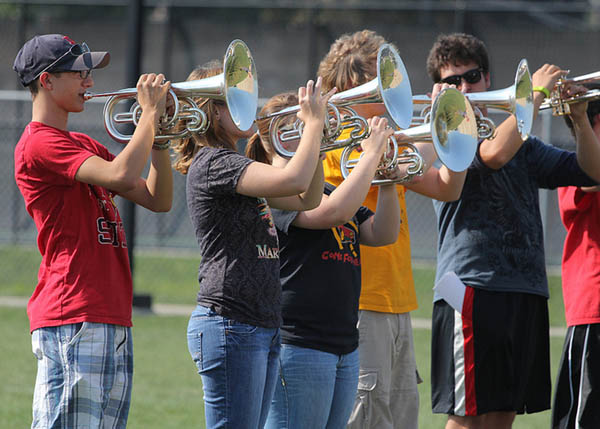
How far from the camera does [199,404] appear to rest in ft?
18.3

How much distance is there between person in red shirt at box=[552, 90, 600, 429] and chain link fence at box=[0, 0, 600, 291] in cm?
721

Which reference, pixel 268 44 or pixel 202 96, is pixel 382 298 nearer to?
pixel 202 96

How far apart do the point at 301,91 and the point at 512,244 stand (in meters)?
1.30

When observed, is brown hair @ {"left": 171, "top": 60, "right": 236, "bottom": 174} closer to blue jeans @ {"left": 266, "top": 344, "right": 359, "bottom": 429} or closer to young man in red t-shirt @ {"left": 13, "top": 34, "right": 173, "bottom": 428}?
young man in red t-shirt @ {"left": 13, "top": 34, "right": 173, "bottom": 428}

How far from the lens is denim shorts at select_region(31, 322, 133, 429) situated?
2.86 m

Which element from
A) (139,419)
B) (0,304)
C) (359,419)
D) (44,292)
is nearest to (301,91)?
(44,292)

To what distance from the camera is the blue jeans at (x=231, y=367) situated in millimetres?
2902

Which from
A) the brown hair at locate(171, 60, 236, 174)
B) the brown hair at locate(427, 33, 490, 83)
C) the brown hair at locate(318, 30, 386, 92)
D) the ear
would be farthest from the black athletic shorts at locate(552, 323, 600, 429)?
the ear

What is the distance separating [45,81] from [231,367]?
120 cm

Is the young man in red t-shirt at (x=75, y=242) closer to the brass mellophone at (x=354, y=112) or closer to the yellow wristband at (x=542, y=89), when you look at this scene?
the brass mellophone at (x=354, y=112)

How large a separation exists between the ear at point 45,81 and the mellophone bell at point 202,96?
140mm

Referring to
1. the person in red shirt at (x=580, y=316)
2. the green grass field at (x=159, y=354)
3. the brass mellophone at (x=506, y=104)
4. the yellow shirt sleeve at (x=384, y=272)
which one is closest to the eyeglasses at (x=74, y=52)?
the yellow shirt sleeve at (x=384, y=272)

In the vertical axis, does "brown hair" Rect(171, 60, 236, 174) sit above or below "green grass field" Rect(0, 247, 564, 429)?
above

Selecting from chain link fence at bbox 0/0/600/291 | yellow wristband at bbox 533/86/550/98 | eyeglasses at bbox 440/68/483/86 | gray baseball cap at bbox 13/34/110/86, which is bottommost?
gray baseball cap at bbox 13/34/110/86
